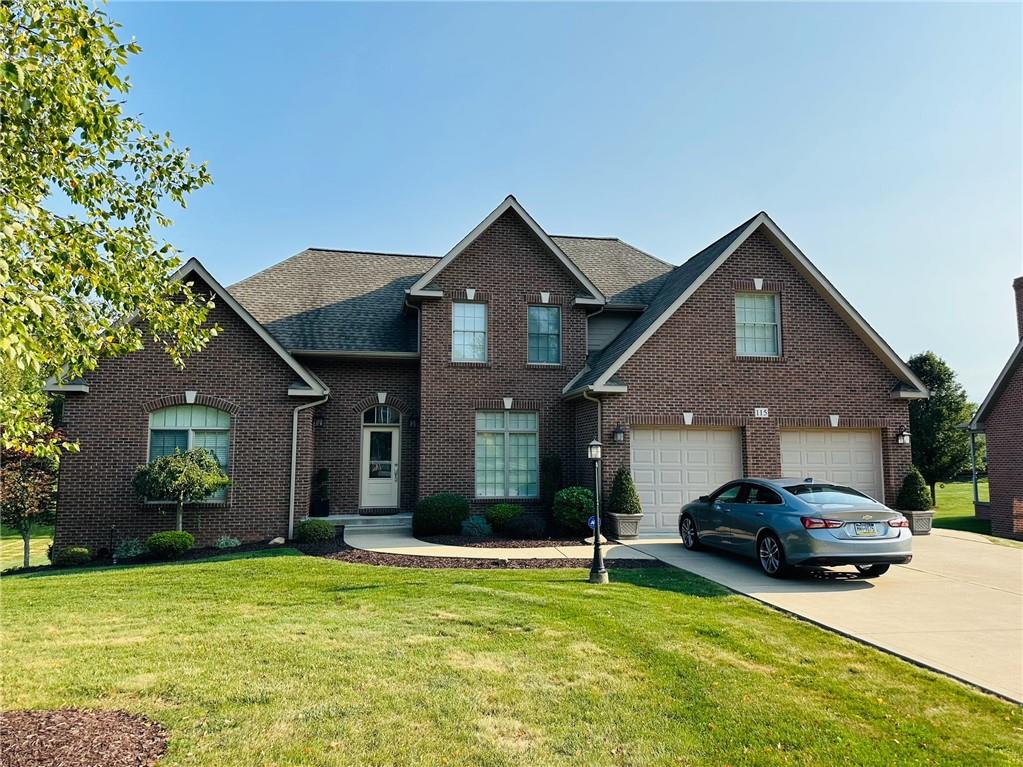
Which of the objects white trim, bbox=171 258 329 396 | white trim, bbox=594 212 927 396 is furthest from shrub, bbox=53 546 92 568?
white trim, bbox=594 212 927 396

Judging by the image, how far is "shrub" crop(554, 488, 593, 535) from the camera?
45.4 ft

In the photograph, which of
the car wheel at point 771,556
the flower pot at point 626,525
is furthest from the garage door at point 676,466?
the car wheel at point 771,556

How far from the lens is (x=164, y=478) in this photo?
12586mm

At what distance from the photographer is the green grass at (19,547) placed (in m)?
21.9

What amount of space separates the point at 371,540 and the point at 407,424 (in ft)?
12.4

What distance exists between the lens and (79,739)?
421 cm

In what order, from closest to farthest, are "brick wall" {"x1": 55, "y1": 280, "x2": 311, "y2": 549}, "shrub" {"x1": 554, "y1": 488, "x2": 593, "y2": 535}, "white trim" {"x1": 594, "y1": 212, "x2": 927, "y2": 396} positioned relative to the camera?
1. "brick wall" {"x1": 55, "y1": 280, "x2": 311, "y2": 549}
2. "shrub" {"x1": 554, "y1": 488, "x2": 593, "y2": 535}
3. "white trim" {"x1": 594, "y1": 212, "x2": 927, "y2": 396}

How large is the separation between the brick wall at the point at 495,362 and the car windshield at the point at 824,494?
22.2ft

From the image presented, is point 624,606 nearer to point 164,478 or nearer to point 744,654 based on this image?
point 744,654

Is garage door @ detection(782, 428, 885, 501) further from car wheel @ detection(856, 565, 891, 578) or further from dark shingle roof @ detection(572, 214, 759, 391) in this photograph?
car wheel @ detection(856, 565, 891, 578)

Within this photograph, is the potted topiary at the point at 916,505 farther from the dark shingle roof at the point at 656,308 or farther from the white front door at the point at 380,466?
the white front door at the point at 380,466

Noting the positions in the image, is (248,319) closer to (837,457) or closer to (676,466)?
(676,466)

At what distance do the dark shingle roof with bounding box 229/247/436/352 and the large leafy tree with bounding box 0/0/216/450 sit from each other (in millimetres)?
8785

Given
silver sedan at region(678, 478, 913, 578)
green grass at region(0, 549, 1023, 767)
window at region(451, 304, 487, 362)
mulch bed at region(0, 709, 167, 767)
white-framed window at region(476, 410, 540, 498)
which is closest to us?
mulch bed at region(0, 709, 167, 767)
